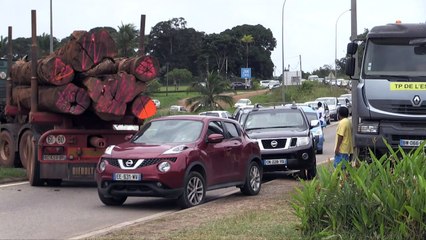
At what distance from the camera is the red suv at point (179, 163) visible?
12328 mm

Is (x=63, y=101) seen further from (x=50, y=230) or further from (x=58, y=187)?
(x=50, y=230)

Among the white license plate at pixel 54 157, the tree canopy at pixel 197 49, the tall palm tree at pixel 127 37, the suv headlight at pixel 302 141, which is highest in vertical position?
the tree canopy at pixel 197 49

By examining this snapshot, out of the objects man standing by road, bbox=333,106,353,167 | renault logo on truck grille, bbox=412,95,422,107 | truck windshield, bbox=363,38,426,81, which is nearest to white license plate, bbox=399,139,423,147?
renault logo on truck grille, bbox=412,95,422,107

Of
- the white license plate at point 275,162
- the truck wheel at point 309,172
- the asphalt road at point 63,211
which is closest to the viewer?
Result: the asphalt road at point 63,211

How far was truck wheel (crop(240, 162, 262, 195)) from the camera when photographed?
47.2 ft

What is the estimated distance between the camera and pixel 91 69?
53.4 feet

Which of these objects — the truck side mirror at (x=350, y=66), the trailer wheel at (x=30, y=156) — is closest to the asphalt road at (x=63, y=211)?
the trailer wheel at (x=30, y=156)

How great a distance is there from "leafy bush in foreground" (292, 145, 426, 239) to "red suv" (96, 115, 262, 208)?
3.89 metres

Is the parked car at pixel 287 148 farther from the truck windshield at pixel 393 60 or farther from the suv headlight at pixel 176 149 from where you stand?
the suv headlight at pixel 176 149

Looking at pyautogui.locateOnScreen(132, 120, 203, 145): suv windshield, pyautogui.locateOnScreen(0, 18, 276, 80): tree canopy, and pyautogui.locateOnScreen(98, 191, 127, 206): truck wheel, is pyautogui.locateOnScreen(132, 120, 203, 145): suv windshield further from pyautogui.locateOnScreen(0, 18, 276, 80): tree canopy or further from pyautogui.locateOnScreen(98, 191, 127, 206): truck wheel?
pyautogui.locateOnScreen(0, 18, 276, 80): tree canopy

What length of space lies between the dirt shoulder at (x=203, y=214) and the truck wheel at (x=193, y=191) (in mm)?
258

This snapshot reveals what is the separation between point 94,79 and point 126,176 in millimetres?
4057

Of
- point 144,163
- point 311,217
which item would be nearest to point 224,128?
point 144,163

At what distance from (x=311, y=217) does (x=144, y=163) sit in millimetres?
4525
